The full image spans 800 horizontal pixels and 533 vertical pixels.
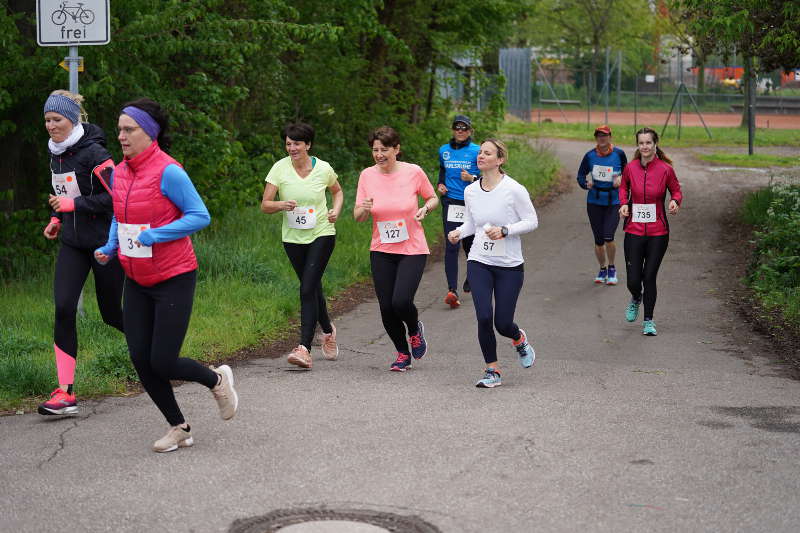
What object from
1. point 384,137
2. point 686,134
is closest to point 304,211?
point 384,137

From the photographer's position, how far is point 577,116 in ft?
163

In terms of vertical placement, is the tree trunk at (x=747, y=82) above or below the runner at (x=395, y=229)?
above

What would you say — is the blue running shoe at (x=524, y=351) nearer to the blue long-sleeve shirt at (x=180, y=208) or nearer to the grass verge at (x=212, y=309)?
the grass verge at (x=212, y=309)

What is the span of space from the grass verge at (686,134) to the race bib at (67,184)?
88.9 feet

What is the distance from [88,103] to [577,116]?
3849 cm

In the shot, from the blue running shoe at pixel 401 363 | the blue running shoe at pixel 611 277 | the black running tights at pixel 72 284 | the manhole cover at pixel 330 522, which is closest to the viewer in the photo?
the manhole cover at pixel 330 522

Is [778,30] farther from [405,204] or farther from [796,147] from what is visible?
[796,147]

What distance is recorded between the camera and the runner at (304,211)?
938 centimetres

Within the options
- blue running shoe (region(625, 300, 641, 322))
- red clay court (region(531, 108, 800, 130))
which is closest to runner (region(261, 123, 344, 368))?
blue running shoe (region(625, 300, 641, 322))

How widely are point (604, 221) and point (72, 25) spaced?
272 inches

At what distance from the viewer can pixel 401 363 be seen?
9.27 m

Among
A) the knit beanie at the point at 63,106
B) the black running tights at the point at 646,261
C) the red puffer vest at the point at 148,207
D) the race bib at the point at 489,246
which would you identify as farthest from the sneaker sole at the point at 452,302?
the red puffer vest at the point at 148,207

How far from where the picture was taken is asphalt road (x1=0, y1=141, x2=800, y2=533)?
561 centimetres

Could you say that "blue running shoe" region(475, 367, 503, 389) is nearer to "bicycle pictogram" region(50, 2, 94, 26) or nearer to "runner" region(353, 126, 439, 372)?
"runner" region(353, 126, 439, 372)
